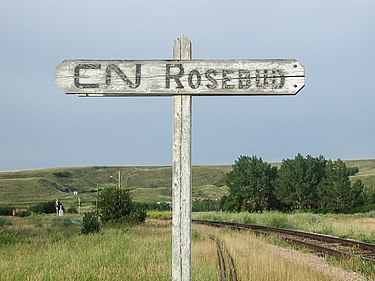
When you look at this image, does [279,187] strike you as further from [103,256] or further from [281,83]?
[281,83]

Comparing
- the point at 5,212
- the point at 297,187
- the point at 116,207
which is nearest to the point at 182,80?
the point at 116,207

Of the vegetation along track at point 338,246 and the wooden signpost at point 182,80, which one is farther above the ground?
the wooden signpost at point 182,80

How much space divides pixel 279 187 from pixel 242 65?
212 ft

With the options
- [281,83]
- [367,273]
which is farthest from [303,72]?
[367,273]

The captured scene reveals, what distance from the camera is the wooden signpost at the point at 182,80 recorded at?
4.29 m

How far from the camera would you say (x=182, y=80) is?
430 centimetres

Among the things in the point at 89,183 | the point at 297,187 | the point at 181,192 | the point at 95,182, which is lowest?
the point at 181,192

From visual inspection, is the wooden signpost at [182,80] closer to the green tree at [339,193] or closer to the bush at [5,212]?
the green tree at [339,193]

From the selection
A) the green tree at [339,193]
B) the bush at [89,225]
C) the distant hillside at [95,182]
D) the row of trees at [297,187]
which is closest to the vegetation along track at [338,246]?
the bush at [89,225]

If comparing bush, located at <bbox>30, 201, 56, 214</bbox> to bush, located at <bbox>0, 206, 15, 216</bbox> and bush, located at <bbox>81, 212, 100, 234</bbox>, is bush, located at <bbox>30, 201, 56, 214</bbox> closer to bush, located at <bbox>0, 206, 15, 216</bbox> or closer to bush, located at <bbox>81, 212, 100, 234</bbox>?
bush, located at <bbox>0, 206, 15, 216</bbox>

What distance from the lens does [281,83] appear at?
14.1 ft

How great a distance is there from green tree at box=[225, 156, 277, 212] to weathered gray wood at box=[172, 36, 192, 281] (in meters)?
64.6

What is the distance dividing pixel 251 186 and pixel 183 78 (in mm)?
65041

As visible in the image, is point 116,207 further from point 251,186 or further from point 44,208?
point 44,208
